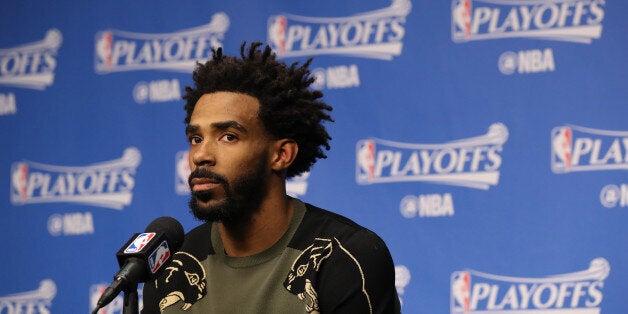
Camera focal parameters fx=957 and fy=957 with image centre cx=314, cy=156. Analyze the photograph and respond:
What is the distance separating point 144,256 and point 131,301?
0.28 ft

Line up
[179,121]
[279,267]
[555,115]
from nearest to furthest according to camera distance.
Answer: [279,267], [555,115], [179,121]

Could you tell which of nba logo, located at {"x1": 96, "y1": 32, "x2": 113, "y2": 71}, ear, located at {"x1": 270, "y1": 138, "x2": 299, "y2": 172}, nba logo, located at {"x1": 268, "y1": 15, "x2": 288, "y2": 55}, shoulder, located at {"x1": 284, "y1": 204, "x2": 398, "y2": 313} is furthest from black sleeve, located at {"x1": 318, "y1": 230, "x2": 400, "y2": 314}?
nba logo, located at {"x1": 96, "y1": 32, "x2": 113, "y2": 71}

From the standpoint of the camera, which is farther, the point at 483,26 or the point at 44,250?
the point at 44,250

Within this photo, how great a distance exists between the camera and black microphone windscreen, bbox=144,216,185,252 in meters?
1.86

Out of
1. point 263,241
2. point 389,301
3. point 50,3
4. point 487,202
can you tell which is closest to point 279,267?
point 263,241

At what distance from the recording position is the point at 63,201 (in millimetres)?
4055

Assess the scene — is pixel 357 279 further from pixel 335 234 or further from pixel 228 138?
pixel 228 138

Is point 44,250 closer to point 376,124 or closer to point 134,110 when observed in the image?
point 134,110

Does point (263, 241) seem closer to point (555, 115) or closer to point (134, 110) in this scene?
point (555, 115)

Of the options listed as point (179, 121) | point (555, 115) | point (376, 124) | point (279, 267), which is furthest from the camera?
point (179, 121)

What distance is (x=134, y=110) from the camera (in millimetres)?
4016

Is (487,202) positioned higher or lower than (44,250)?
higher

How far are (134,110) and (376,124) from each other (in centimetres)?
Result: 106

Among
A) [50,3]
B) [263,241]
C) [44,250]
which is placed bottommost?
[44,250]
